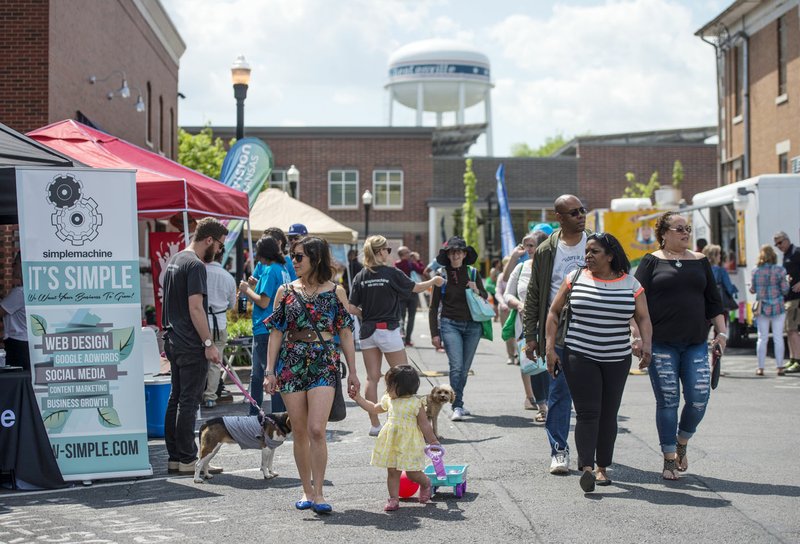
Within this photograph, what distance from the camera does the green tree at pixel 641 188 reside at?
48844 mm

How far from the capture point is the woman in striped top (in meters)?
7.42

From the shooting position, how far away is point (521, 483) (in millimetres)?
7855

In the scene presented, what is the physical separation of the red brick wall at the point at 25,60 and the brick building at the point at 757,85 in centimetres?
1706

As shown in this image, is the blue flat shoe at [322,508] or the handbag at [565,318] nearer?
the blue flat shoe at [322,508]

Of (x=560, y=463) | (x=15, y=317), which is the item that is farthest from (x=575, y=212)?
(x=15, y=317)

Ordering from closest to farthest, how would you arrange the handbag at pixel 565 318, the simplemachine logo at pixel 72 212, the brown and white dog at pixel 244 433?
the handbag at pixel 565 318 < the brown and white dog at pixel 244 433 < the simplemachine logo at pixel 72 212

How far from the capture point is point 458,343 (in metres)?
11.0

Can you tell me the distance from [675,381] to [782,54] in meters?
22.0

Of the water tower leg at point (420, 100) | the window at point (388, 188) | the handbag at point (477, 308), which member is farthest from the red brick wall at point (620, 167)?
the handbag at point (477, 308)

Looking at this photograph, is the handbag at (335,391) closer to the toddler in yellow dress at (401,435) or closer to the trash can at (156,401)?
the toddler in yellow dress at (401,435)

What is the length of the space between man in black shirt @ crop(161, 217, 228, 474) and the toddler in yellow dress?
65.5 inches

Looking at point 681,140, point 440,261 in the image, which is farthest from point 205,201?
point 681,140

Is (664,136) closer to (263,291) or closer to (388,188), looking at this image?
(388,188)

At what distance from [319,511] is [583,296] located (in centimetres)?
229
